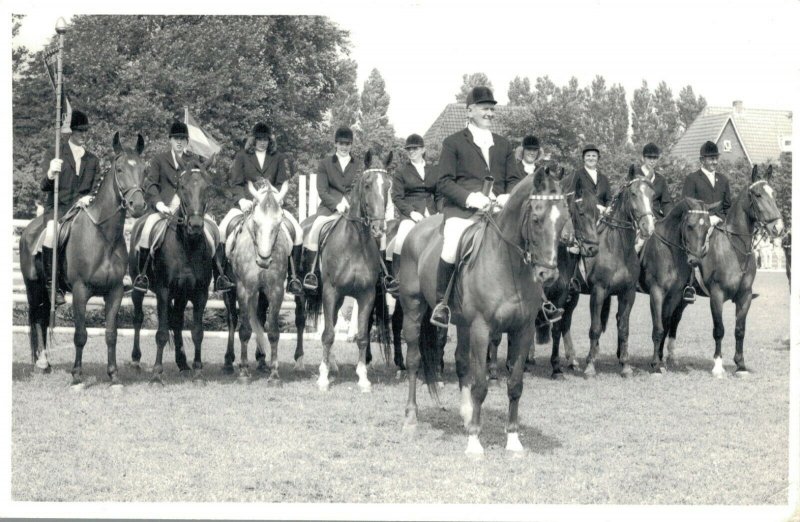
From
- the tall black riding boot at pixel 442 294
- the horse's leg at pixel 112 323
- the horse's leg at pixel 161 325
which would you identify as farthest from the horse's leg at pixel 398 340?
the tall black riding boot at pixel 442 294

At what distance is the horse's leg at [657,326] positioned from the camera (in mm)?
12219

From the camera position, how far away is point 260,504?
653 cm

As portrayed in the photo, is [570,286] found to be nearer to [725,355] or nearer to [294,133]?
[725,355]

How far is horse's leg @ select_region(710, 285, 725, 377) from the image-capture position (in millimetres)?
11875

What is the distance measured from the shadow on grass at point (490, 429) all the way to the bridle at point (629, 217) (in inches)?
139

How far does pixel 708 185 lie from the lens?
486 inches

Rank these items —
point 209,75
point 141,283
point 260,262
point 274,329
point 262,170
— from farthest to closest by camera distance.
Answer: point 209,75, point 262,170, point 274,329, point 141,283, point 260,262

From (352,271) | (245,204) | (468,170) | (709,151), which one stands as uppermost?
(709,151)

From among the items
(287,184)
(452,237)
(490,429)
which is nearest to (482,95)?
(452,237)

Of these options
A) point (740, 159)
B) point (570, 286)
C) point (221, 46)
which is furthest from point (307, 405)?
point (740, 159)

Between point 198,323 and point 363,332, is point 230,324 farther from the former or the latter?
point 363,332

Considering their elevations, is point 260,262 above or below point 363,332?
above

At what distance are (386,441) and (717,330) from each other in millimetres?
6008

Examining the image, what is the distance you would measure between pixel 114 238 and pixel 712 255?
8.13 metres
